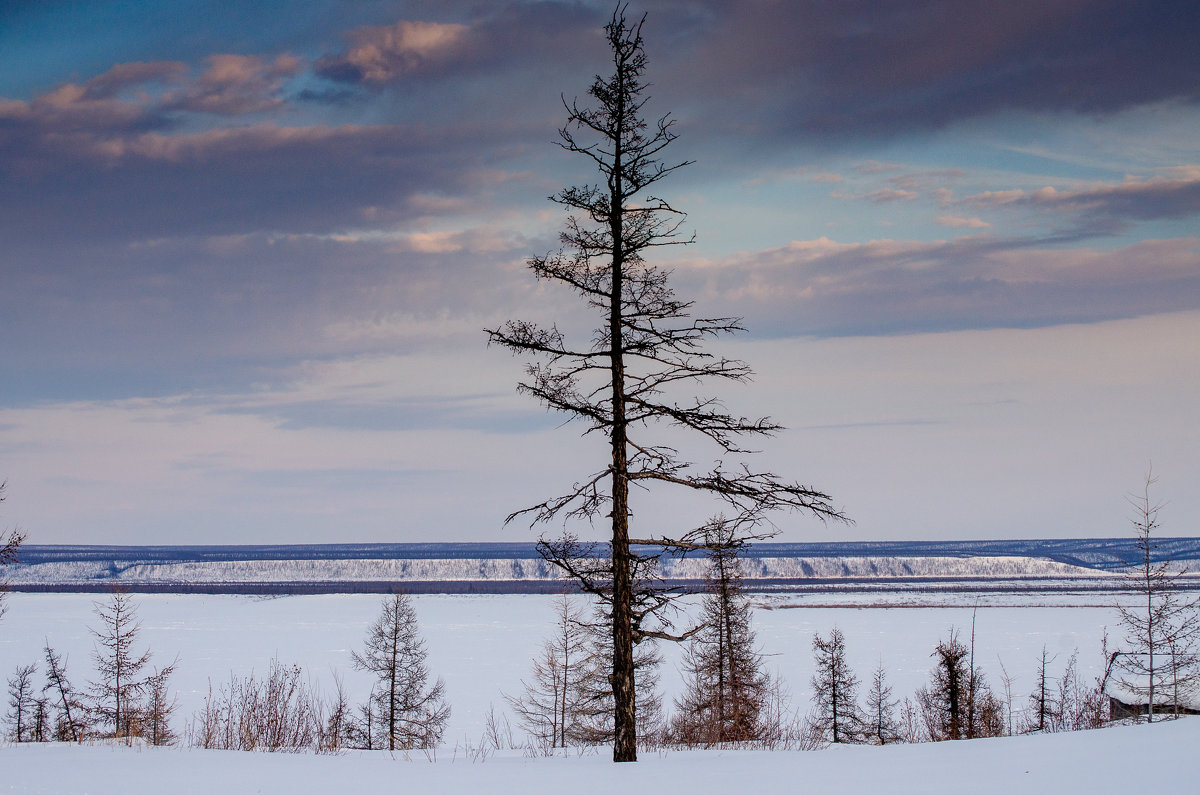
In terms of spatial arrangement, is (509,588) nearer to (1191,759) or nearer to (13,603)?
(13,603)

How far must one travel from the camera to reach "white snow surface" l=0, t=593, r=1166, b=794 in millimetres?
9109

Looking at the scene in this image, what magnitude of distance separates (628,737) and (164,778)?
6862mm

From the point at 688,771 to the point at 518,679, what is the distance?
53.7 metres

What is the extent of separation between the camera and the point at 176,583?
643ft

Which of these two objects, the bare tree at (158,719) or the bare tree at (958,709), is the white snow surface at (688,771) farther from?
the bare tree at (958,709)

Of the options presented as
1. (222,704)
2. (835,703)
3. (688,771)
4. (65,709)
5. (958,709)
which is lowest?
(222,704)

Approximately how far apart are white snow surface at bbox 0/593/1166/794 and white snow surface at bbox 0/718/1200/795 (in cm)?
3

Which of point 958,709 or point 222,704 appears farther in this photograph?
point 222,704

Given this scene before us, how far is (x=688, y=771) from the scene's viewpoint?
1038 cm

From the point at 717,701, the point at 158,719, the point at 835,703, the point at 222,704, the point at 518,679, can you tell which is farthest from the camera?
the point at 518,679

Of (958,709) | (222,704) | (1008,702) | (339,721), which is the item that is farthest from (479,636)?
(958,709)

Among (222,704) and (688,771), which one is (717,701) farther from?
(222,704)

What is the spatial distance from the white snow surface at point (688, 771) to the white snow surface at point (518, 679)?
0.11 feet

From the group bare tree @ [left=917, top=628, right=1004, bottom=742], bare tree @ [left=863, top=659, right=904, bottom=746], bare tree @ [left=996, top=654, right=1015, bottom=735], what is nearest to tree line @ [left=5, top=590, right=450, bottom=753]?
bare tree @ [left=863, top=659, right=904, bottom=746]
